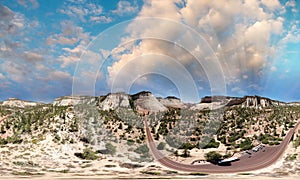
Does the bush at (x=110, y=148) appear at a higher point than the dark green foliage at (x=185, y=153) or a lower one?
higher

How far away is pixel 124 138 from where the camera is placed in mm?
55125

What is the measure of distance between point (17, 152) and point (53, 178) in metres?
14.9

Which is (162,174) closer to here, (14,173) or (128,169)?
(128,169)

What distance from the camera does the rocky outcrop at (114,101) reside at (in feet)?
277

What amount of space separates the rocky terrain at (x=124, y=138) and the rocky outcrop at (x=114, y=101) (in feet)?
1.25

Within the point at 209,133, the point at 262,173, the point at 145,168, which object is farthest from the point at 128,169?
the point at 209,133

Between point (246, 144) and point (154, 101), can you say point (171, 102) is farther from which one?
point (246, 144)

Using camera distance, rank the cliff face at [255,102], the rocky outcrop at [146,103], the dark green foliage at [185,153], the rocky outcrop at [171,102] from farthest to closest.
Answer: the cliff face at [255,102], the rocky outcrop at [171,102], the rocky outcrop at [146,103], the dark green foliage at [185,153]

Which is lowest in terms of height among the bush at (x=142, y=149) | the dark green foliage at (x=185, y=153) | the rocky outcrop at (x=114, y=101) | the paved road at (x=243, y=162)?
the paved road at (x=243, y=162)

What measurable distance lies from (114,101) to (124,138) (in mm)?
31695

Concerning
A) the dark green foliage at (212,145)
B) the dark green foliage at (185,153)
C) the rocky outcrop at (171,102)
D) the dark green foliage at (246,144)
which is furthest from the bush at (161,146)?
the rocky outcrop at (171,102)

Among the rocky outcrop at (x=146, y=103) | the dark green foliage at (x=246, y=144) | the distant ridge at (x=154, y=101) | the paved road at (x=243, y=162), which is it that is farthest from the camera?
the rocky outcrop at (x=146, y=103)

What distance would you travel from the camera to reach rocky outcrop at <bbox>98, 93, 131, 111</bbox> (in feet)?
277

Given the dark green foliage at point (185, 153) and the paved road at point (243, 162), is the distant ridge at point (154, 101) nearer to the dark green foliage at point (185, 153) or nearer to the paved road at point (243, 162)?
the dark green foliage at point (185, 153)
